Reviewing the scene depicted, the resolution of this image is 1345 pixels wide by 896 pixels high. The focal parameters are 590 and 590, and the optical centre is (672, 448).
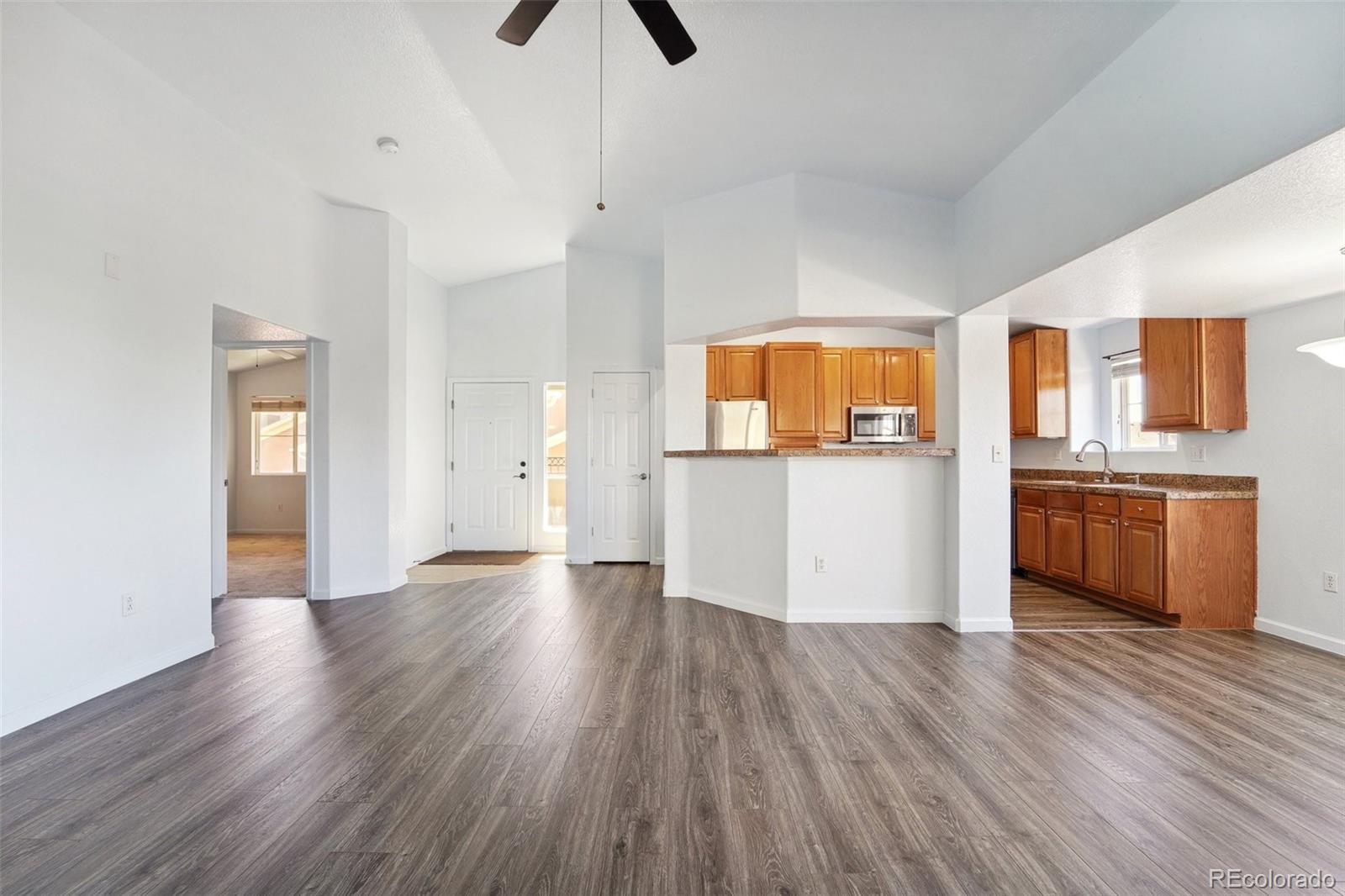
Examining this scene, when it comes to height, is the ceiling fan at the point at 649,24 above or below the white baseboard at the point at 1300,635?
above

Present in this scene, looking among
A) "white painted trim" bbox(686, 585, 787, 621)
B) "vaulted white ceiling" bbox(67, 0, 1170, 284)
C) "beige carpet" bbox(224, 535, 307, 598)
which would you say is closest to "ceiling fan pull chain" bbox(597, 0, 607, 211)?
"vaulted white ceiling" bbox(67, 0, 1170, 284)

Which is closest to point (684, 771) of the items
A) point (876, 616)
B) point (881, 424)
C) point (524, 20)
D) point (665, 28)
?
point (876, 616)

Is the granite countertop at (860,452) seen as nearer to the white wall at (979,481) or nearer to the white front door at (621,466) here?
the white wall at (979,481)

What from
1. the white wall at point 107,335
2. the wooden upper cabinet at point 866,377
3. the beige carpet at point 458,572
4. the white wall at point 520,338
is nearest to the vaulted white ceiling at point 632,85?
the white wall at point 107,335

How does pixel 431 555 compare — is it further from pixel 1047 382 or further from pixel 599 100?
pixel 1047 382

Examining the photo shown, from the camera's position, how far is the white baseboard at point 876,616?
412 cm

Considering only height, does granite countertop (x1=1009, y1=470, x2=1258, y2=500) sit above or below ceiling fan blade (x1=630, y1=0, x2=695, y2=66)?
below

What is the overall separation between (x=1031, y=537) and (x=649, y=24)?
215 inches

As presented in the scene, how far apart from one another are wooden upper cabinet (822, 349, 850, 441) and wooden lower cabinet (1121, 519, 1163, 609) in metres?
2.66

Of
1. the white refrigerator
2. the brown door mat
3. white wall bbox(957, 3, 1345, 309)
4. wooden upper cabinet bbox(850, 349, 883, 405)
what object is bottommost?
the brown door mat

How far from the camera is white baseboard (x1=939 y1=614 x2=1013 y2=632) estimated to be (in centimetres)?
389

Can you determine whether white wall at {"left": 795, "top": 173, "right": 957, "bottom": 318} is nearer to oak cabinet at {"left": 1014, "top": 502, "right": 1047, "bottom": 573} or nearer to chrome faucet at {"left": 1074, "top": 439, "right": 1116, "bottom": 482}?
chrome faucet at {"left": 1074, "top": 439, "right": 1116, "bottom": 482}

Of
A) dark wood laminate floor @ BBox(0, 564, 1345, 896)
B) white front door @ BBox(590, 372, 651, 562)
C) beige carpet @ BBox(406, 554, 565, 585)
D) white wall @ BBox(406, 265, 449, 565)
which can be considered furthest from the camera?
white front door @ BBox(590, 372, 651, 562)

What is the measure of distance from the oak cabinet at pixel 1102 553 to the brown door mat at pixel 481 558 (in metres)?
5.24
